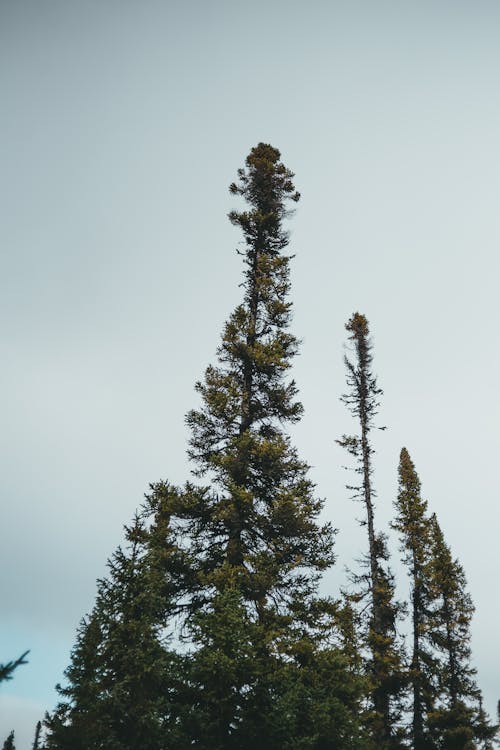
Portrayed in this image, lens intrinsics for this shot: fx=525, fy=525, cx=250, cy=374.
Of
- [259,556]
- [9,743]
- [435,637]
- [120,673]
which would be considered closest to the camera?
[120,673]

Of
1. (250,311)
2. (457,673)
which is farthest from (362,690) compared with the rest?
(457,673)

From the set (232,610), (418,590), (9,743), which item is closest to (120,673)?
(232,610)

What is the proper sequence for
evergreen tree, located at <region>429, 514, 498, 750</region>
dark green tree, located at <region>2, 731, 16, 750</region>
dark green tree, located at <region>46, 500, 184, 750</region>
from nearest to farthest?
dark green tree, located at <region>46, 500, 184, 750</region>, evergreen tree, located at <region>429, 514, 498, 750</region>, dark green tree, located at <region>2, 731, 16, 750</region>

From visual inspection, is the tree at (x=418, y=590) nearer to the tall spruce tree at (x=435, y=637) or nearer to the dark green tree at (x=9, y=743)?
the tall spruce tree at (x=435, y=637)

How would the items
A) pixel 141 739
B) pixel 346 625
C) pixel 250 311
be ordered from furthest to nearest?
pixel 250 311 → pixel 346 625 → pixel 141 739

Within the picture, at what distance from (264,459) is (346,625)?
5.25 m

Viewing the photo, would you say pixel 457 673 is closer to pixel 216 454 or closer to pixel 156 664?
pixel 216 454

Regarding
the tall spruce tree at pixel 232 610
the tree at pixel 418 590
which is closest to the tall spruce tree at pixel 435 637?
the tree at pixel 418 590

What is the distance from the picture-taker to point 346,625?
1487 cm

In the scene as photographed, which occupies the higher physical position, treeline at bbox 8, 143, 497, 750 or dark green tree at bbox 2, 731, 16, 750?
treeline at bbox 8, 143, 497, 750

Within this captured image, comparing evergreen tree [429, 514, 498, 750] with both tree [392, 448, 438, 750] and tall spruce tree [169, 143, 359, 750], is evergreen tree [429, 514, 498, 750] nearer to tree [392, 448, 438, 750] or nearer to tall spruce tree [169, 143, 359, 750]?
tree [392, 448, 438, 750]

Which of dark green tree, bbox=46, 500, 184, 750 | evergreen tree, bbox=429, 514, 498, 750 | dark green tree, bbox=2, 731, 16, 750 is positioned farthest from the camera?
dark green tree, bbox=2, 731, 16, 750

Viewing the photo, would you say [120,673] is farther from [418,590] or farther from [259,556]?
[418,590]

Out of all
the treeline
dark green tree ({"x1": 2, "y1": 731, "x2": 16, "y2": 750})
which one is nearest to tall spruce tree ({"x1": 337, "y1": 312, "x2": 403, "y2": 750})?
the treeline
